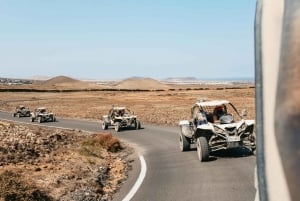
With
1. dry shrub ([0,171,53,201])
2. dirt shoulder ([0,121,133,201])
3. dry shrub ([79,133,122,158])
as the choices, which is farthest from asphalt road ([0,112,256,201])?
dry shrub ([79,133,122,158])

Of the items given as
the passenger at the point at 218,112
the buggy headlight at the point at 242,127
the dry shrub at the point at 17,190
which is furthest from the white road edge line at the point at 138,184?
the buggy headlight at the point at 242,127

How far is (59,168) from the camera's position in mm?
13602

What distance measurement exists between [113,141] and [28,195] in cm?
1124

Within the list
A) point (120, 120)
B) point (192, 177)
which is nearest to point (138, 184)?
point (192, 177)

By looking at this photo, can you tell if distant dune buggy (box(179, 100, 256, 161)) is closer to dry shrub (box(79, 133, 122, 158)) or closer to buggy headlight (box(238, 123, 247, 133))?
buggy headlight (box(238, 123, 247, 133))

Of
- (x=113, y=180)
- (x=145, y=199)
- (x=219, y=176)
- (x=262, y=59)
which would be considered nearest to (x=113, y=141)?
(x=113, y=180)

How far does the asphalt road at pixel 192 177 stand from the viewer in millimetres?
9672

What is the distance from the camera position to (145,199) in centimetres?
960

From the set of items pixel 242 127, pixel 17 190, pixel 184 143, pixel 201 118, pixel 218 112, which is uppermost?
pixel 218 112

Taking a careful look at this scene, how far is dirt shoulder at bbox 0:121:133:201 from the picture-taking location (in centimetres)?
960

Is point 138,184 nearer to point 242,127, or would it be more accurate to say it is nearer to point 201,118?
point 242,127

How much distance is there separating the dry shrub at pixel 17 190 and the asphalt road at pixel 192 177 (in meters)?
1.60

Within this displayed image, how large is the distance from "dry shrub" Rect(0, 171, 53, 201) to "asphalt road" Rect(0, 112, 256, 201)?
1596 millimetres

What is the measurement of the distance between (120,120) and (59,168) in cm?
1686
